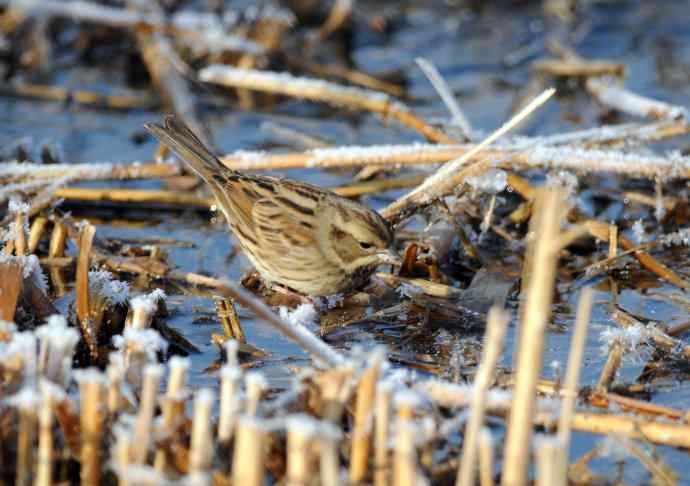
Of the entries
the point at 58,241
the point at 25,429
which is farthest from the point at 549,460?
the point at 58,241

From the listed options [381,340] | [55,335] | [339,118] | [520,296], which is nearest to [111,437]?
[55,335]

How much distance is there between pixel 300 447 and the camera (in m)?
2.88

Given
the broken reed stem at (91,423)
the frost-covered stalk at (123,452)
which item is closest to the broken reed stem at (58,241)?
the broken reed stem at (91,423)

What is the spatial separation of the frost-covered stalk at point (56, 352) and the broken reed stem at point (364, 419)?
906mm

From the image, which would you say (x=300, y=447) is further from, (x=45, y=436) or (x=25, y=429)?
(x=25, y=429)

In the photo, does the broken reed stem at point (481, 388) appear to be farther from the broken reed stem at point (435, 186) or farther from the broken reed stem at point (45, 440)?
the broken reed stem at point (435, 186)

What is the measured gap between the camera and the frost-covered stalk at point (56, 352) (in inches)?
139

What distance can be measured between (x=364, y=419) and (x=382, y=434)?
0.14 m

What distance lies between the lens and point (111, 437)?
11.4ft

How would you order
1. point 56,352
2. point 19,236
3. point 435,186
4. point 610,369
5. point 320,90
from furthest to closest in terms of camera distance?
point 320,90 < point 435,186 < point 19,236 < point 610,369 < point 56,352

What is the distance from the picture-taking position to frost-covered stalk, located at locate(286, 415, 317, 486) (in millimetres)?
2869

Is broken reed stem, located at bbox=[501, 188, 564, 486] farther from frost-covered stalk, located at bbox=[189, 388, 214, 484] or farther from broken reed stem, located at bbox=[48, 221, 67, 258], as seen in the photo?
broken reed stem, located at bbox=[48, 221, 67, 258]

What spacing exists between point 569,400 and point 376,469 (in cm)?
56

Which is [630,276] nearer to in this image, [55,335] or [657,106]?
[657,106]
